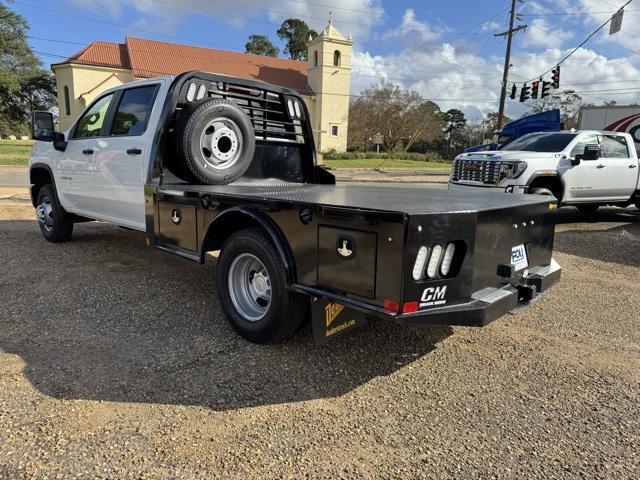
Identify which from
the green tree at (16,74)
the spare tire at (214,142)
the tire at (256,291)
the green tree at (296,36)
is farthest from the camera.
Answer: the green tree at (296,36)

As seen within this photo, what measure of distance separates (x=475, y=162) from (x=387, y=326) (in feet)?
20.1

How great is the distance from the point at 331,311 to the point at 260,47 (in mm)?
83458

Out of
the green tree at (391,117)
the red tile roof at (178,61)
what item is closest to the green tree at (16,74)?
the red tile roof at (178,61)

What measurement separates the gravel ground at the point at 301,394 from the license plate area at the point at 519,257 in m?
0.73

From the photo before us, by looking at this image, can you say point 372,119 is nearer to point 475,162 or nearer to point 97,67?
point 97,67

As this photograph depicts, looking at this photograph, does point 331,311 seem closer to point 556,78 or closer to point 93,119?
point 93,119

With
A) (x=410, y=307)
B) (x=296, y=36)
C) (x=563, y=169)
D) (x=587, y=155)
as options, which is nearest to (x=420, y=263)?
(x=410, y=307)

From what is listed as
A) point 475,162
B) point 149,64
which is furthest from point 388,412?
point 149,64

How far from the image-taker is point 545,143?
9992 millimetres

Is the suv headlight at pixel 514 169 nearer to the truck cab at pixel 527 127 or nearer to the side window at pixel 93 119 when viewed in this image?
the side window at pixel 93 119

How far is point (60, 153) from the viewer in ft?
20.7

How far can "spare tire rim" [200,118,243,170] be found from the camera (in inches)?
178

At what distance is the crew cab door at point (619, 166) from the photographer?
33.5 feet

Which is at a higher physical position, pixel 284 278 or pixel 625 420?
pixel 284 278
